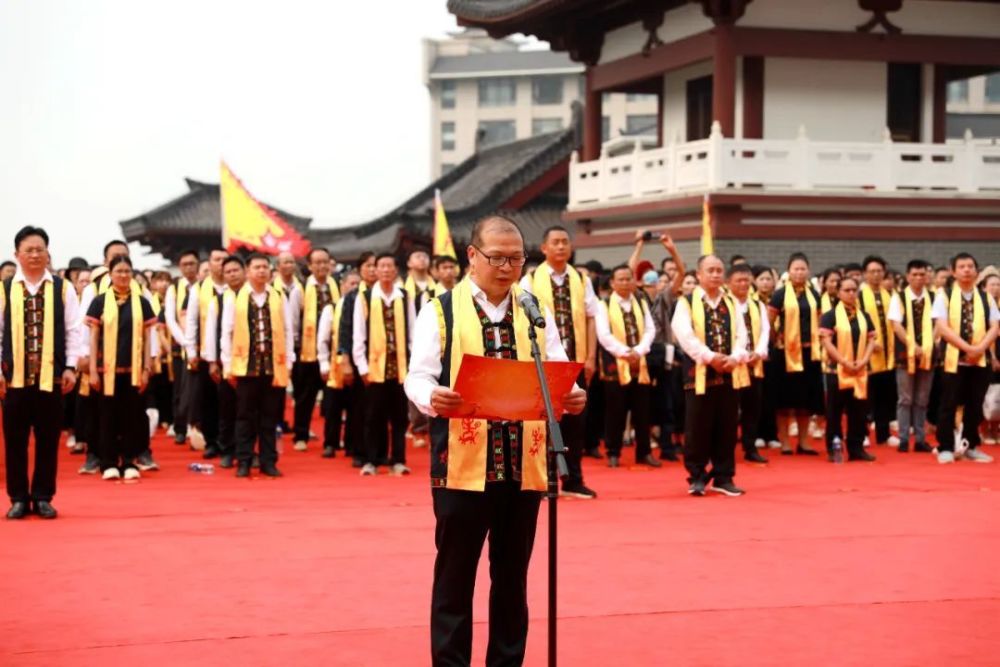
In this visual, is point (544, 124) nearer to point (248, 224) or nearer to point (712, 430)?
point (248, 224)

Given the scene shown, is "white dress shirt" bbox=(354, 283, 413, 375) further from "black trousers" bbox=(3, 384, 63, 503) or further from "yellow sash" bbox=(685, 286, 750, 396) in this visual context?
"black trousers" bbox=(3, 384, 63, 503)

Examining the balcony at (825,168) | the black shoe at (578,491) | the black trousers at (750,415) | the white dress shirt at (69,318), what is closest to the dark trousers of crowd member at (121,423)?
the white dress shirt at (69,318)

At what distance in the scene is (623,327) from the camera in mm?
11555

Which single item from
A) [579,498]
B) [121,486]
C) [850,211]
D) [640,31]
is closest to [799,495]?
[579,498]

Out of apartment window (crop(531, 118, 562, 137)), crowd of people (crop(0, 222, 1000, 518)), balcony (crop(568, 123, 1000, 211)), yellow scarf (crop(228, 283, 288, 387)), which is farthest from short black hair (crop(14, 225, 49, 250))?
apartment window (crop(531, 118, 562, 137))

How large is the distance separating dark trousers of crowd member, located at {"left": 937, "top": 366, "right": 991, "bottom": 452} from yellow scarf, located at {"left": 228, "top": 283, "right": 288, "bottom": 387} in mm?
5612

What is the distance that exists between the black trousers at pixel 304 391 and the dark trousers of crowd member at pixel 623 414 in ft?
10.4

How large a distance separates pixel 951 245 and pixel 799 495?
1205 centimetres

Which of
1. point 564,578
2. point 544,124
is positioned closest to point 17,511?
point 564,578

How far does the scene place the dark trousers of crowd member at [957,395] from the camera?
11906 millimetres

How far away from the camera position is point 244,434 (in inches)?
436

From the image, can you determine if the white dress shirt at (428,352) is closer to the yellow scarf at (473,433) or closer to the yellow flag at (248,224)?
the yellow scarf at (473,433)

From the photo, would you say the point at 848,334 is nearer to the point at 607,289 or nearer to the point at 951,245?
the point at 607,289

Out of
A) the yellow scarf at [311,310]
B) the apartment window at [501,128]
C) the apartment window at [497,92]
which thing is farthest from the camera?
the apartment window at [501,128]
